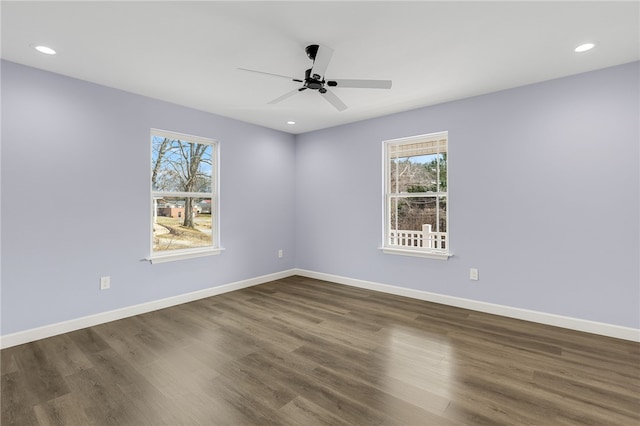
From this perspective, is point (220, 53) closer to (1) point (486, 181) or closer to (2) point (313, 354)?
(2) point (313, 354)

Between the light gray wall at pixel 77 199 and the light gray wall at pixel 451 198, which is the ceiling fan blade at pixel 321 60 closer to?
the light gray wall at pixel 451 198

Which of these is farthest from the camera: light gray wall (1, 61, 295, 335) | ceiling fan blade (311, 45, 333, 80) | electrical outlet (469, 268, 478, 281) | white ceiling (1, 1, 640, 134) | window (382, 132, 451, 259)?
window (382, 132, 451, 259)

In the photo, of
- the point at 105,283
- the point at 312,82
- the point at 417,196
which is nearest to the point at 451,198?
the point at 417,196

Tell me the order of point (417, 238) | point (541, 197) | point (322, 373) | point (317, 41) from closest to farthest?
1. point (322, 373)
2. point (317, 41)
3. point (541, 197)
4. point (417, 238)

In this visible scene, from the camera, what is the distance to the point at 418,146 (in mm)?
4270

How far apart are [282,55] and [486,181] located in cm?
264

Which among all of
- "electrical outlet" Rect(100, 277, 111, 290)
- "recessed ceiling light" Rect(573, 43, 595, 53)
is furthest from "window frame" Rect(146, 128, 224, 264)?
"recessed ceiling light" Rect(573, 43, 595, 53)

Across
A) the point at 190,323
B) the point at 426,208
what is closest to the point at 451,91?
the point at 426,208

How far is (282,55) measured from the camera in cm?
264

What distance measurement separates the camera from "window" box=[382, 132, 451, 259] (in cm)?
404

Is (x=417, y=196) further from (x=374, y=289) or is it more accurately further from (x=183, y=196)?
(x=183, y=196)

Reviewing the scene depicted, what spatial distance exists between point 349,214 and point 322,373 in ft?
9.32

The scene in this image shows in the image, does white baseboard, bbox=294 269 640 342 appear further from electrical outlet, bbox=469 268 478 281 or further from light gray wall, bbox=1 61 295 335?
light gray wall, bbox=1 61 295 335

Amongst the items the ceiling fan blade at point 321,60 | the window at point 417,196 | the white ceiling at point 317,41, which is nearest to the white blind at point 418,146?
the window at point 417,196
